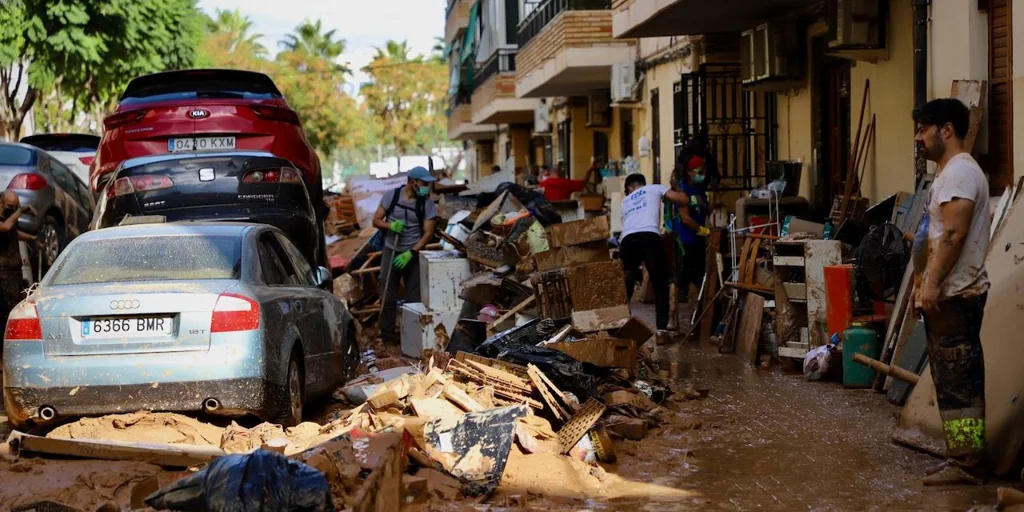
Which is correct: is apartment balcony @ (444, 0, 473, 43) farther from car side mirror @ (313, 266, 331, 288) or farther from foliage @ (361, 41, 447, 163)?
car side mirror @ (313, 266, 331, 288)

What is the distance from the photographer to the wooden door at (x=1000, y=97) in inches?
383

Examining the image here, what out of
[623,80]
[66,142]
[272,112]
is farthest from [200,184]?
[623,80]

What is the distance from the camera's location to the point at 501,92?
126ft

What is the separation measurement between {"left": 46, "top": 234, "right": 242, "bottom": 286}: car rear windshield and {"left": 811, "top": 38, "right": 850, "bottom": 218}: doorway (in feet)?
26.5

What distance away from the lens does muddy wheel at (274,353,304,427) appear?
8.09 m

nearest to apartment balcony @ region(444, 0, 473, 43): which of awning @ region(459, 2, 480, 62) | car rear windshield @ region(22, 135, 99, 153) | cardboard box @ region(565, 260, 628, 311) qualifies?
awning @ region(459, 2, 480, 62)

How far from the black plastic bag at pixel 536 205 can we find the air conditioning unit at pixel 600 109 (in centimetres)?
1541

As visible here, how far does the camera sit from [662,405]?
927 centimetres

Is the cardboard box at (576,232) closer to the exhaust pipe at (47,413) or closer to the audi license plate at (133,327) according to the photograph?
the audi license plate at (133,327)

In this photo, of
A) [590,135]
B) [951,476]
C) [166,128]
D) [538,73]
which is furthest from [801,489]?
[590,135]

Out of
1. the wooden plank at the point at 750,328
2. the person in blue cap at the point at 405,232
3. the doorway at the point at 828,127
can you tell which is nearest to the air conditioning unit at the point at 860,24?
the doorway at the point at 828,127

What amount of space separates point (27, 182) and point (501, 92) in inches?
977

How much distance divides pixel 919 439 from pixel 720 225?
9444 mm

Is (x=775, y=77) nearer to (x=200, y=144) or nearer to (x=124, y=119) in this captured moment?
(x=200, y=144)
